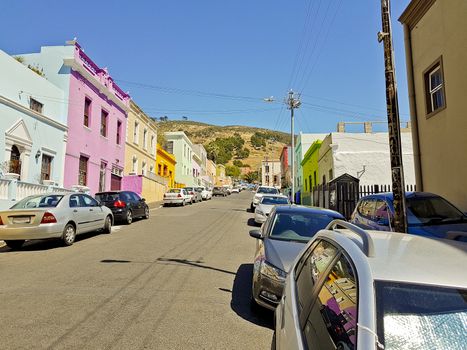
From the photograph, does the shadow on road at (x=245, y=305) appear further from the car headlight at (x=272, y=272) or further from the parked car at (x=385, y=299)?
the parked car at (x=385, y=299)

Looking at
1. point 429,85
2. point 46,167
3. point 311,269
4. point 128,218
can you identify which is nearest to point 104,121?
point 46,167

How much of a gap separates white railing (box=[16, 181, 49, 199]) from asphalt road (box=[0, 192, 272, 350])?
493 centimetres

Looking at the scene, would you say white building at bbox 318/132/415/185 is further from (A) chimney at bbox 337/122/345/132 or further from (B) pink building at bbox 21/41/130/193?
(B) pink building at bbox 21/41/130/193

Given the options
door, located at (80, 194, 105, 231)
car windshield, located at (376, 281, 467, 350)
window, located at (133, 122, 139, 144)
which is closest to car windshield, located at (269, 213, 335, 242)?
car windshield, located at (376, 281, 467, 350)

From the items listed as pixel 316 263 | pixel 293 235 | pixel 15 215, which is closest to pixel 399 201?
pixel 293 235

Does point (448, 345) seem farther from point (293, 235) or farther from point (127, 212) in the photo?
point (127, 212)

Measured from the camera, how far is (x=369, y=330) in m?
1.69

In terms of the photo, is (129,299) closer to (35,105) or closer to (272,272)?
(272,272)

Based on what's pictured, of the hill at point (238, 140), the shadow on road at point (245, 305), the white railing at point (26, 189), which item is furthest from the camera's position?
the hill at point (238, 140)

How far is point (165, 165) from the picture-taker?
43.7 m

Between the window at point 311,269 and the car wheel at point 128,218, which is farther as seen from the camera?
the car wheel at point 128,218

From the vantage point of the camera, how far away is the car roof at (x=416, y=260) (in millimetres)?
1907

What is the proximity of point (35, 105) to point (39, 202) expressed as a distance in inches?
334

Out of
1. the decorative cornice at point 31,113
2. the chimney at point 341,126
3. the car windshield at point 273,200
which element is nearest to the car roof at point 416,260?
the car windshield at point 273,200
